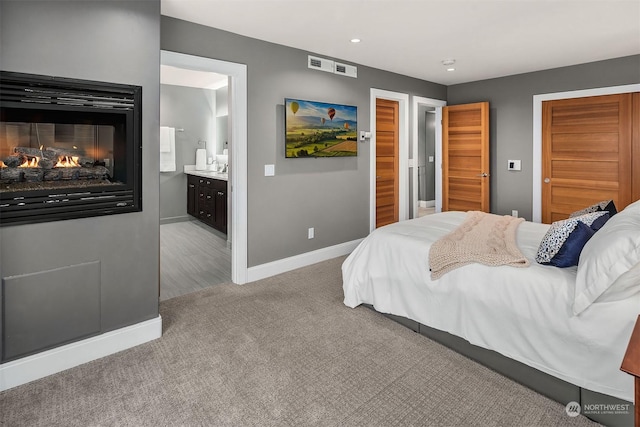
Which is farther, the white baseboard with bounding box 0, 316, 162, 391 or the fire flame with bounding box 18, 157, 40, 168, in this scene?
the fire flame with bounding box 18, 157, 40, 168

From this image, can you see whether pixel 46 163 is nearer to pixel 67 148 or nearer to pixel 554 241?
pixel 67 148

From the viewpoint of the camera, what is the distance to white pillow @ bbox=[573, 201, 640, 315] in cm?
172

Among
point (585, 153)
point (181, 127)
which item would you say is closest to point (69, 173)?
point (181, 127)

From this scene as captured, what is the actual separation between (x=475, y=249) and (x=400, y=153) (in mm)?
3383

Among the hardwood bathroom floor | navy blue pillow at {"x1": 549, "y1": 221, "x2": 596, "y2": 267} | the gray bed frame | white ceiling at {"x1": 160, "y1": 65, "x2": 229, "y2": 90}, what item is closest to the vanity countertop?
the hardwood bathroom floor

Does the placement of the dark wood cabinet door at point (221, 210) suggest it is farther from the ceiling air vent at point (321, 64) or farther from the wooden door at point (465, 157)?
the wooden door at point (465, 157)

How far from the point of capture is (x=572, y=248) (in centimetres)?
210

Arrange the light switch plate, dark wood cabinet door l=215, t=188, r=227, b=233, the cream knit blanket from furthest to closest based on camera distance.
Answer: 1. dark wood cabinet door l=215, t=188, r=227, b=233
2. the light switch plate
3. the cream knit blanket

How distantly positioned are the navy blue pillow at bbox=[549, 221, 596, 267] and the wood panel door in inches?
129

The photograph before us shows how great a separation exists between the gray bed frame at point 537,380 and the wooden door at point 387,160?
3.07 m

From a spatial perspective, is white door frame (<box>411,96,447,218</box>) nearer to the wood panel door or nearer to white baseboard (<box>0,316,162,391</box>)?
the wood panel door

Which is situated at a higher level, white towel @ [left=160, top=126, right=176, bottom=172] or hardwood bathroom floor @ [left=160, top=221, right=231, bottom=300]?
white towel @ [left=160, top=126, right=176, bottom=172]

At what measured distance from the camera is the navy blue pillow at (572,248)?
2098 mm

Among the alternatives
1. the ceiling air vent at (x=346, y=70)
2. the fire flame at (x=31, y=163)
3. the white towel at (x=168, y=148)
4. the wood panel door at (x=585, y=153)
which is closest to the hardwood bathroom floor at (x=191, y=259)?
the white towel at (x=168, y=148)
